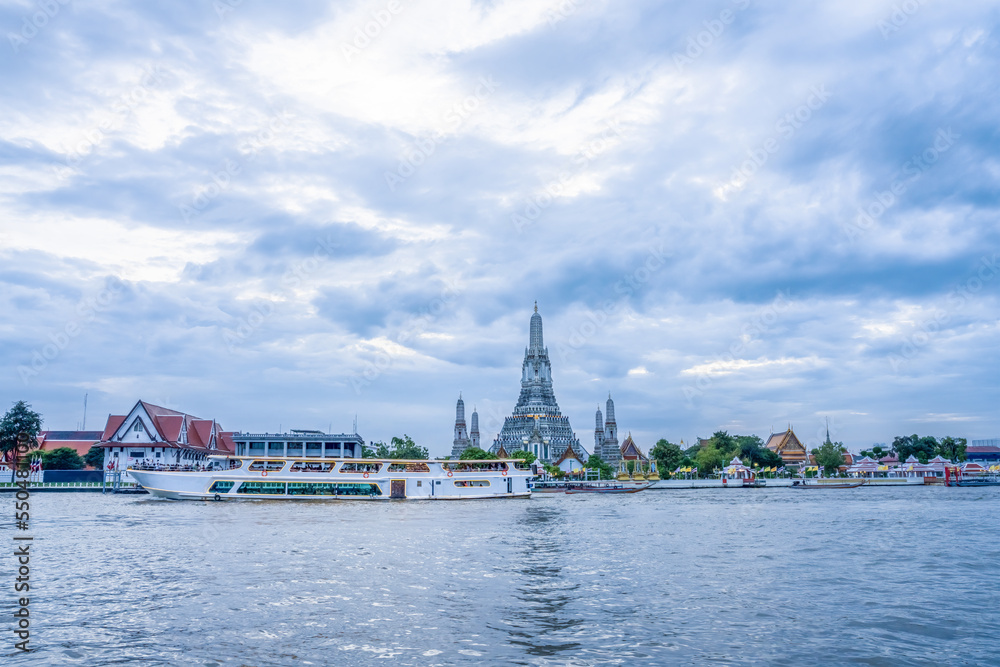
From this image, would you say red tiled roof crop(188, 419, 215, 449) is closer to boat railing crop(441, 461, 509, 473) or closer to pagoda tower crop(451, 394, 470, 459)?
boat railing crop(441, 461, 509, 473)

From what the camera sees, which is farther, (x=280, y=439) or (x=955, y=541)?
(x=280, y=439)

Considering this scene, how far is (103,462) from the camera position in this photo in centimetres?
10225


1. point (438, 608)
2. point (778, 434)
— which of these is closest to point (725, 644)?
point (438, 608)

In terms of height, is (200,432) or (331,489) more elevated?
(200,432)

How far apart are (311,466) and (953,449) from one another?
140 metres

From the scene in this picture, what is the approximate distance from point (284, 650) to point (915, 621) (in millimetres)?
14929

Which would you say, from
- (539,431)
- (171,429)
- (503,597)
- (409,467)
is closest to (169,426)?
(171,429)

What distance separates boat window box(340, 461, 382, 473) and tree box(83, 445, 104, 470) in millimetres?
50338

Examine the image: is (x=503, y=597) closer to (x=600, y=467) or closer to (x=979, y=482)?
(x=600, y=467)

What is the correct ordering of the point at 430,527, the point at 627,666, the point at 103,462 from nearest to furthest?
1. the point at 627,666
2. the point at 430,527
3. the point at 103,462

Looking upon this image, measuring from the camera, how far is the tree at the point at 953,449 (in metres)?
151

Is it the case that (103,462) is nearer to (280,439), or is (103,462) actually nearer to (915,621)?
(280,439)

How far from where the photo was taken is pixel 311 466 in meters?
74.8

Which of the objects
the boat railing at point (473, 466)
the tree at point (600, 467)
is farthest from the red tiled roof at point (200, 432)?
the tree at point (600, 467)
